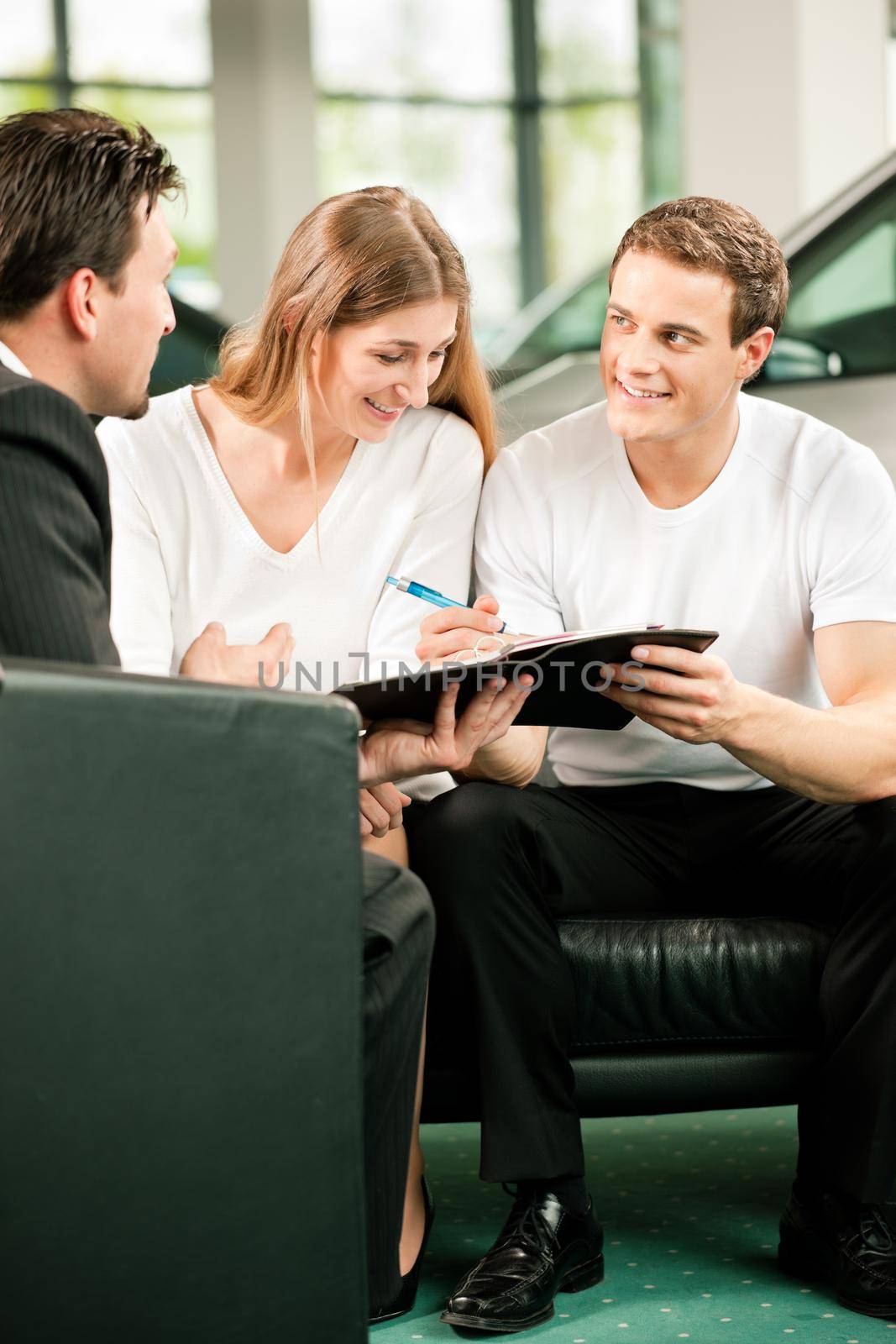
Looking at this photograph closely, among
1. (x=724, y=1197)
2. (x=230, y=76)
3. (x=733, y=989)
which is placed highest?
(x=230, y=76)

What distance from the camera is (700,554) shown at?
191 centimetres

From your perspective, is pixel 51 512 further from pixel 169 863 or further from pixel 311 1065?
pixel 311 1065

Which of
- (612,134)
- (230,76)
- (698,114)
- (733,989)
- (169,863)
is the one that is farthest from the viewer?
(612,134)

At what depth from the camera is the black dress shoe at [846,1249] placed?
157cm

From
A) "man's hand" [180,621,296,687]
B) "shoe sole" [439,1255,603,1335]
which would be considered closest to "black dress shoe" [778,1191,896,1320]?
"shoe sole" [439,1255,603,1335]

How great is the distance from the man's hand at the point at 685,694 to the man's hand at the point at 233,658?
13.0 inches

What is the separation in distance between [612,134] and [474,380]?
8.75 meters

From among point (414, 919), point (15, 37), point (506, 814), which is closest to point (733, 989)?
point (506, 814)

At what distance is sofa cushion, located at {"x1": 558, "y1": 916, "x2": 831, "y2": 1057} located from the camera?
1.67 meters

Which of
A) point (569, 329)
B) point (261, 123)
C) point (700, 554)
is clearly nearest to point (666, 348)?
point (700, 554)

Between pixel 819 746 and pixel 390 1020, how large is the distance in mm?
652

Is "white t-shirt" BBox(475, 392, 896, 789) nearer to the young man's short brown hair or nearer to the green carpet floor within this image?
the young man's short brown hair

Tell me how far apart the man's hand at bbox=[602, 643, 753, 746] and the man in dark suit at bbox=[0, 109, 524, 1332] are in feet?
0.41

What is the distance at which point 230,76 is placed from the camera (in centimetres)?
845
